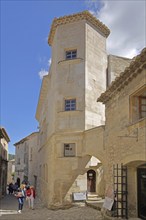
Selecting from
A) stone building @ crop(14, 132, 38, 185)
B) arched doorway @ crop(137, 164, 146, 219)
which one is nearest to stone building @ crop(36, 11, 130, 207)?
arched doorway @ crop(137, 164, 146, 219)

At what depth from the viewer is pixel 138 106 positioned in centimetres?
878

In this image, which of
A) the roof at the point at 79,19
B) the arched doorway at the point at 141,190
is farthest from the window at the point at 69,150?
the roof at the point at 79,19

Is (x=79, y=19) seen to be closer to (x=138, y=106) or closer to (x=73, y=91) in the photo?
(x=73, y=91)

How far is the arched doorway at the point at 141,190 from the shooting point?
8367 millimetres

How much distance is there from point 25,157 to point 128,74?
29.7m

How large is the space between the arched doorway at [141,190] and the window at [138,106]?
1611 millimetres

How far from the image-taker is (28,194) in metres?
15.7

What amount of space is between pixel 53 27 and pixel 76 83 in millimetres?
4165

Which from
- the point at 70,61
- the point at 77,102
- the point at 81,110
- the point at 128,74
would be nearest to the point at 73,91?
the point at 77,102

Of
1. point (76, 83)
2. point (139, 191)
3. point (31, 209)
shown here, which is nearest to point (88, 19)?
point (76, 83)

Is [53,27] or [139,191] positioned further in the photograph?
[53,27]

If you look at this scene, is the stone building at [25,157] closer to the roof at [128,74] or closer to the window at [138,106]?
the roof at [128,74]

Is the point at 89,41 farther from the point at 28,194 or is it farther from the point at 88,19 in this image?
the point at 28,194

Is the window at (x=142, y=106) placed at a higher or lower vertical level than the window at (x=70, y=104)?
lower
